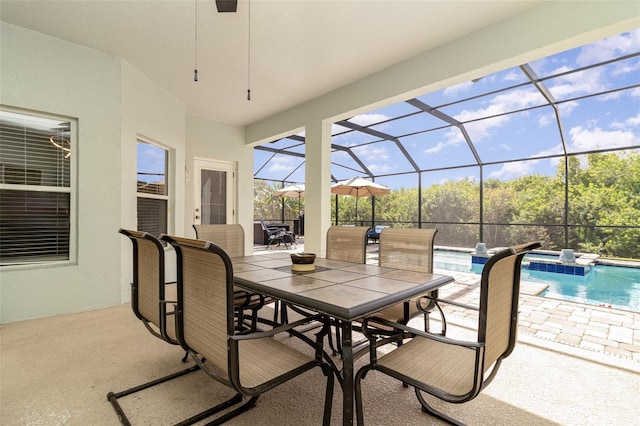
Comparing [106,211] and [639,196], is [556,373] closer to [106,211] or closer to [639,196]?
[106,211]

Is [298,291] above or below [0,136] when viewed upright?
below

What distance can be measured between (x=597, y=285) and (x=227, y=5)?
23.3 ft

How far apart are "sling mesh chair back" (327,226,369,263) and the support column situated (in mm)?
1581

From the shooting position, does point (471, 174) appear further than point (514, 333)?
Yes

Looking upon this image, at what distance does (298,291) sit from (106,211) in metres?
3.12

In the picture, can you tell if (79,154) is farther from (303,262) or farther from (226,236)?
(303,262)

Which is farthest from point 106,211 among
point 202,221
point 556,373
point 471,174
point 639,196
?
point 639,196

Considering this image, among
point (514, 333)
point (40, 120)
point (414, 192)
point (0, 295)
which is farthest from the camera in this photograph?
point (414, 192)

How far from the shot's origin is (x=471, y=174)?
27.2ft

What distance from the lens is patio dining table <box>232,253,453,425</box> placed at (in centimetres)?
126

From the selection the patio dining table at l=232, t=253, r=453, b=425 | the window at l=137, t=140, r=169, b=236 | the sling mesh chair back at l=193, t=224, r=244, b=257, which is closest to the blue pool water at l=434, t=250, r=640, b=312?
the patio dining table at l=232, t=253, r=453, b=425

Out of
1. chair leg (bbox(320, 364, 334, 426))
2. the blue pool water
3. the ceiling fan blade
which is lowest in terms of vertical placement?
the blue pool water

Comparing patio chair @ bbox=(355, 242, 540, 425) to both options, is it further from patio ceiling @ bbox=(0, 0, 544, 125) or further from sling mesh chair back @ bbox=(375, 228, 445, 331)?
patio ceiling @ bbox=(0, 0, 544, 125)

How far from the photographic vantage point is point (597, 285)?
532 cm
